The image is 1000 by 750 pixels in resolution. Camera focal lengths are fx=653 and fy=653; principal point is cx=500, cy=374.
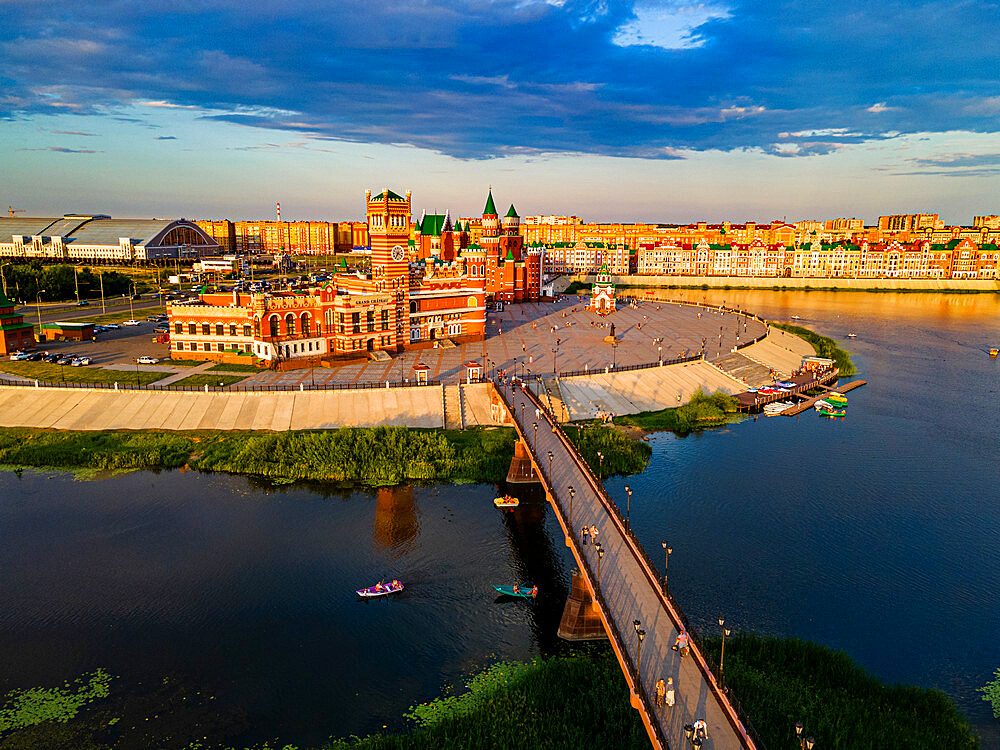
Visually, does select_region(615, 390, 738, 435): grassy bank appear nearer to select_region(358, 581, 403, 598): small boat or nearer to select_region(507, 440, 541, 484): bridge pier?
select_region(507, 440, 541, 484): bridge pier

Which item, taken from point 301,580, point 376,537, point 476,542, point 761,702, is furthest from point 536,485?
point 761,702

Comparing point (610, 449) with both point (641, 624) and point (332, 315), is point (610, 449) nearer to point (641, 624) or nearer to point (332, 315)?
point (641, 624)

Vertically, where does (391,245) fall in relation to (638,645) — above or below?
above

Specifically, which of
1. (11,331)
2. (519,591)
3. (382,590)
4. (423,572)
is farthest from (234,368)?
(519,591)

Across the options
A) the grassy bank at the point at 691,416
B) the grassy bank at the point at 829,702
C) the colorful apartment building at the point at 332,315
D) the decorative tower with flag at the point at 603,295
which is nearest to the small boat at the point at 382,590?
the grassy bank at the point at 829,702

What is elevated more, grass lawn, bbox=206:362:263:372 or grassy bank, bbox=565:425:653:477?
grass lawn, bbox=206:362:263:372

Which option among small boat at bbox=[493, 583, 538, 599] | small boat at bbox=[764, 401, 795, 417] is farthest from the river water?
small boat at bbox=[764, 401, 795, 417]

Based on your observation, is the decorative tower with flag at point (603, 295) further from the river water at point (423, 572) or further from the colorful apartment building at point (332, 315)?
the river water at point (423, 572)
